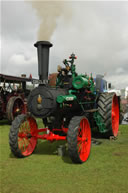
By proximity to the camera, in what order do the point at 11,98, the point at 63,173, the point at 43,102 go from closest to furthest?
1. the point at 63,173
2. the point at 43,102
3. the point at 11,98

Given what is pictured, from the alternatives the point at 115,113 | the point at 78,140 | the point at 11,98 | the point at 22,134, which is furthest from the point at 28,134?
the point at 11,98

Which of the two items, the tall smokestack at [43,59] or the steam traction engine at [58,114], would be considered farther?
the tall smokestack at [43,59]

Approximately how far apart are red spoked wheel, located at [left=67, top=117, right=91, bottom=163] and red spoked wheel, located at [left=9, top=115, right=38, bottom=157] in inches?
39.2

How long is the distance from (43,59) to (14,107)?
555 cm

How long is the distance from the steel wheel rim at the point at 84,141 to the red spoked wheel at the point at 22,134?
3.37 feet

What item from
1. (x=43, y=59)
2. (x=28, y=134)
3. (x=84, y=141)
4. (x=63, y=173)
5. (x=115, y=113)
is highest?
(x=43, y=59)

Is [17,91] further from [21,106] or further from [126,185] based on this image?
[126,185]

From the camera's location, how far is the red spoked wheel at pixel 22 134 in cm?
372

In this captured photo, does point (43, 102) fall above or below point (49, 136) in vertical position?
above

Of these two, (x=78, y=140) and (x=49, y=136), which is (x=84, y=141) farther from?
(x=49, y=136)

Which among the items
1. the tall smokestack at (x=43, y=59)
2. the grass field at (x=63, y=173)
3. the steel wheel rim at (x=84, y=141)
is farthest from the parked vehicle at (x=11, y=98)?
the steel wheel rim at (x=84, y=141)

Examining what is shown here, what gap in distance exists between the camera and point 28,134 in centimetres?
411

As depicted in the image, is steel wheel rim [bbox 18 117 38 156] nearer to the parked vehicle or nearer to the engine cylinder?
the engine cylinder

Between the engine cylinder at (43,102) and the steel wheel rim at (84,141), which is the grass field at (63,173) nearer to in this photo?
the steel wheel rim at (84,141)
